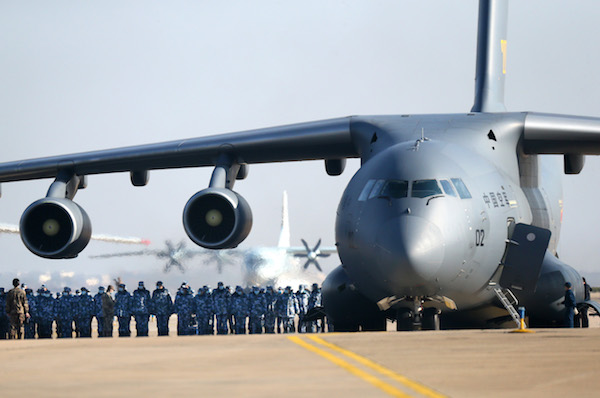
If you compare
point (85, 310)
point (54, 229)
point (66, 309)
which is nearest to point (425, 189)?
point (54, 229)

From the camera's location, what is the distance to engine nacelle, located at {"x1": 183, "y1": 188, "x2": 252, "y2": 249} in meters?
16.1

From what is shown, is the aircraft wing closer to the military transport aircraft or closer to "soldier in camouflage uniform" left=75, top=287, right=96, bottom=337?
the military transport aircraft

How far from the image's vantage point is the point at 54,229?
17.0 m

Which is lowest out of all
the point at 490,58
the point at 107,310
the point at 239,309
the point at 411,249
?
the point at 239,309

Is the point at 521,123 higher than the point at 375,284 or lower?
higher

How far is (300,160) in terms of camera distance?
1719 cm

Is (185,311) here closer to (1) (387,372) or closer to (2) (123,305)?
(2) (123,305)

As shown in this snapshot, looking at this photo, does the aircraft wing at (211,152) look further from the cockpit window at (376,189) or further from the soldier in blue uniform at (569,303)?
the soldier in blue uniform at (569,303)

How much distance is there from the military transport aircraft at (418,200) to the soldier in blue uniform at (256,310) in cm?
724

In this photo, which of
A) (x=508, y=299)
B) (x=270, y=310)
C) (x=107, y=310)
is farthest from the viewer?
(x=270, y=310)

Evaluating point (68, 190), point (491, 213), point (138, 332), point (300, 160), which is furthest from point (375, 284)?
point (138, 332)

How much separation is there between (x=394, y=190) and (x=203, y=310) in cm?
1148

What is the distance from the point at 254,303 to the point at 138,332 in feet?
10.5

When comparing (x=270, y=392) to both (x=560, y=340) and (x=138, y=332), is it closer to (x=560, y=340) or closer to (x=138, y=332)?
(x=560, y=340)
